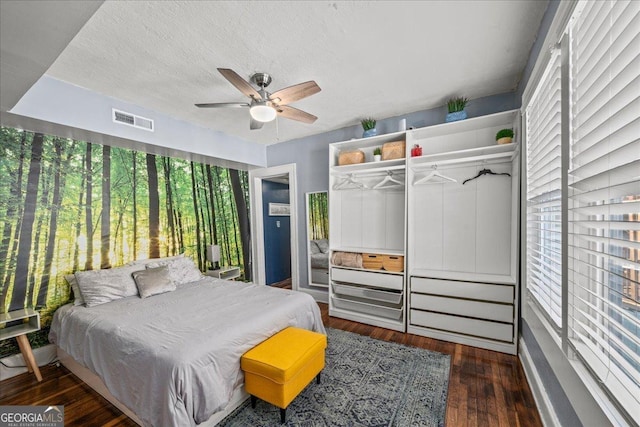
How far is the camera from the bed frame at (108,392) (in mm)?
1720

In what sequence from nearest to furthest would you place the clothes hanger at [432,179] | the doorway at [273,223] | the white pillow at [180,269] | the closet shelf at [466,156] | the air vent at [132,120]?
the closet shelf at [466,156]
the air vent at [132,120]
the clothes hanger at [432,179]
the white pillow at [180,269]
the doorway at [273,223]

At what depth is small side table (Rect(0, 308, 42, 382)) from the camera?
7.14ft

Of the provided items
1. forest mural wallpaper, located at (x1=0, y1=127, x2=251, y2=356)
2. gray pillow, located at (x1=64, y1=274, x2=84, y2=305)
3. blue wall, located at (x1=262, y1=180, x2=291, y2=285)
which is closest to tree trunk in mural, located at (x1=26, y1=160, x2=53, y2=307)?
forest mural wallpaper, located at (x1=0, y1=127, x2=251, y2=356)

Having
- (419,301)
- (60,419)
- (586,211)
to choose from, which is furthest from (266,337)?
(586,211)

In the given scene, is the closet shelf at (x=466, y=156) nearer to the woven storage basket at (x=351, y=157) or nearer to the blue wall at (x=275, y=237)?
the woven storage basket at (x=351, y=157)

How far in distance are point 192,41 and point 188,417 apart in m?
2.47

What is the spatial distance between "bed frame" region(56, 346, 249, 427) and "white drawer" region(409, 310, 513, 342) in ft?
6.40

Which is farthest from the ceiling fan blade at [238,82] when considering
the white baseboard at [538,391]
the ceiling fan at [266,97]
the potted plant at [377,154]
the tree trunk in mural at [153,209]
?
the white baseboard at [538,391]

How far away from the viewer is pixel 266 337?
6.53 ft

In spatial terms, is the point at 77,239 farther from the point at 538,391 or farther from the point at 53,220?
the point at 538,391

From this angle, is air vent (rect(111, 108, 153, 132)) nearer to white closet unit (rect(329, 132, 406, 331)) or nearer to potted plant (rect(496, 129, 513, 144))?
white closet unit (rect(329, 132, 406, 331))

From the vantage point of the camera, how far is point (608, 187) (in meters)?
0.85

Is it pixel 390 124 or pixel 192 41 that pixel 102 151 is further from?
pixel 390 124

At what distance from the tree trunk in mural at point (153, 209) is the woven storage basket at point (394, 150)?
3061 mm
